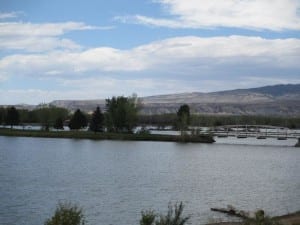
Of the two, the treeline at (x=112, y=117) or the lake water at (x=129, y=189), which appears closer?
the lake water at (x=129, y=189)

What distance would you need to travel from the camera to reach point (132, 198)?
40.3 metres

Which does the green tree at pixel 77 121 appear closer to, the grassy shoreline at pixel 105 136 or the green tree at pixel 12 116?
the grassy shoreline at pixel 105 136

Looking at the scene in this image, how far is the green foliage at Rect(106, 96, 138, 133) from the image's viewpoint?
5694 inches

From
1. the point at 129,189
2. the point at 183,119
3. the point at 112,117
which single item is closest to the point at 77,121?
the point at 112,117

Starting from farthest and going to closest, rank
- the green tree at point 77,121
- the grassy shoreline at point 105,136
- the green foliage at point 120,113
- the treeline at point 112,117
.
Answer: the green tree at point 77,121 < the treeline at point 112,117 < the green foliage at point 120,113 < the grassy shoreline at point 105,136

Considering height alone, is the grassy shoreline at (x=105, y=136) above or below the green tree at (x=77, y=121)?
below

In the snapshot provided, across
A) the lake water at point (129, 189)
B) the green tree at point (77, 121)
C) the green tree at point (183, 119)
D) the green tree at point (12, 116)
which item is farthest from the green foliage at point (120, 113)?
the lake water at point (129, 189)

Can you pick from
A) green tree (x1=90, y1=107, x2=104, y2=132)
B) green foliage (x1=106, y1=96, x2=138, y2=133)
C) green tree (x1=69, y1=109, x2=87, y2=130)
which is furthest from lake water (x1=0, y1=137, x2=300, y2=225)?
green tree (x1=69, y1=109, x2=87, y2=130)

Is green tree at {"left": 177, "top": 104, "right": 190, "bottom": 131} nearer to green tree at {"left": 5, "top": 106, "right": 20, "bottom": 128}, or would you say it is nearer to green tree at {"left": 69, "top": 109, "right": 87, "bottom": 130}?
green tree at {"left": 69, "top": 109, "right": 87, "bottom": 130}

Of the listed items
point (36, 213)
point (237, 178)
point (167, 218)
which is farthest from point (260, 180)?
point (167, 218)

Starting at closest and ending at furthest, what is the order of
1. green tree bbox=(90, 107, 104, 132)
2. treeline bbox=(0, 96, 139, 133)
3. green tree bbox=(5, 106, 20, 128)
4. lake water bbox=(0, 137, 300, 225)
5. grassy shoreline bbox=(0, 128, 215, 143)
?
lake water bbox=(0, 137, 300, 225)
grassy shoreline bbox=(0, 128, 215, 143)
treeline bbox=(0, 96, 139, 133)
green tree bbox=(90, 107, 104, 132)
green tree bbox=(5, 106, 20, 128)

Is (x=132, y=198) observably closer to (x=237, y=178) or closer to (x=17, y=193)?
(x=17, y=193)

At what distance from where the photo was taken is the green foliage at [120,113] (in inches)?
5694

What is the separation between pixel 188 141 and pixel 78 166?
89384mm
